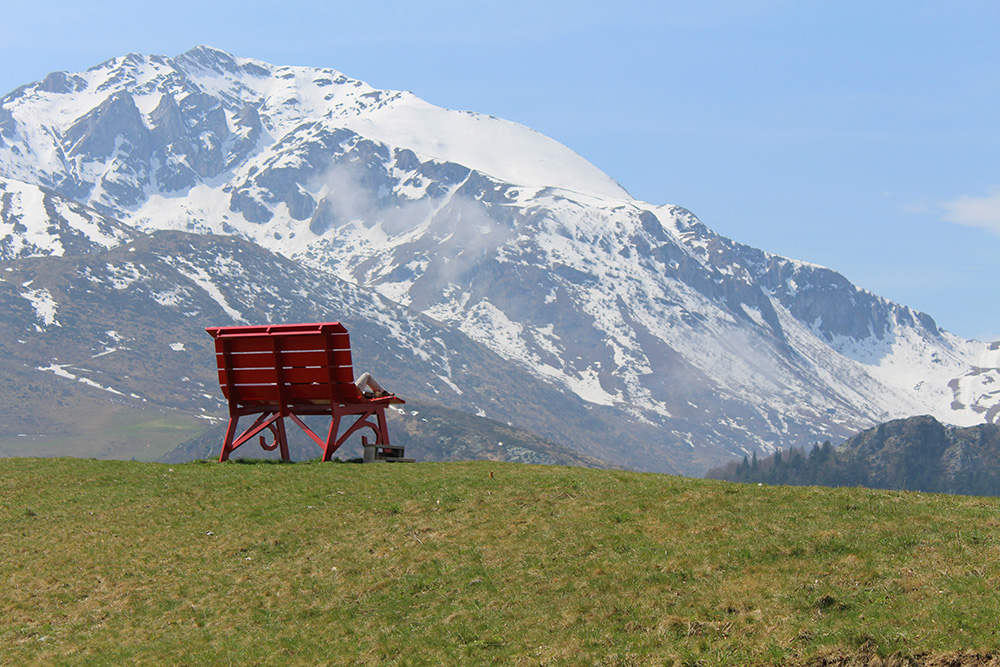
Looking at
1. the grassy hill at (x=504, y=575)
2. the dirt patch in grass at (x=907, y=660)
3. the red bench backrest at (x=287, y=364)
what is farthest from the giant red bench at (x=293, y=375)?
the dirt patch in grass at (x=907, y=660)

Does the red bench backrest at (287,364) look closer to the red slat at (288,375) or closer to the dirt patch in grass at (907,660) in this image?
the red slat at (288,375)

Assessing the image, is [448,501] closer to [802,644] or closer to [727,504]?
[727,504]

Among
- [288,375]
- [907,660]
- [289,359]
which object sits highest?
[289,359]

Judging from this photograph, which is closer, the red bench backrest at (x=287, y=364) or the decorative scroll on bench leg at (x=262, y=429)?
the red bench backrest at (x=287, y=364)

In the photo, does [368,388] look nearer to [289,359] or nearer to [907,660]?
[289,359]

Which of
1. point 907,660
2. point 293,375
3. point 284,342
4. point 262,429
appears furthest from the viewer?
point 262,429

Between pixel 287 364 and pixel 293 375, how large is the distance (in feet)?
1.55

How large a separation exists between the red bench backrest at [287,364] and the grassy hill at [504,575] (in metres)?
7.58

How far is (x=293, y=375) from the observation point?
4366cm

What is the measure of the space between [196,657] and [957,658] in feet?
48.3

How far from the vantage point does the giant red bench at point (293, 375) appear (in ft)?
141

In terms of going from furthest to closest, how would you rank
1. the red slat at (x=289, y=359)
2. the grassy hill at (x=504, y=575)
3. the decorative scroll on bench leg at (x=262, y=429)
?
the decorative scroll on bench leg at (x=262, y=429), the red slat at (x=289, y=359), the grassy hill at (x=504, y=575)

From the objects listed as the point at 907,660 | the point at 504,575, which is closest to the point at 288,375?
the point at 504,575

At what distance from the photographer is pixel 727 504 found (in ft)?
99.1
